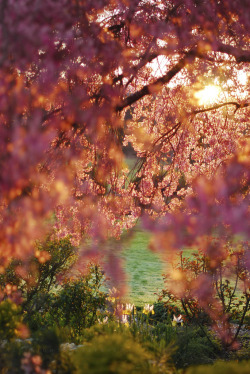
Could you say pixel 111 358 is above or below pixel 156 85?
below

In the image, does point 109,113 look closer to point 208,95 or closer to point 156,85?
point 156,85

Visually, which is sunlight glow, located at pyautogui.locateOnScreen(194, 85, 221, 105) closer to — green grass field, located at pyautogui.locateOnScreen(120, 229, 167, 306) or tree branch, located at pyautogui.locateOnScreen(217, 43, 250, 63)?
tree branch, located at pyautogui.locateOnScreen(217, 43, 250, 63)

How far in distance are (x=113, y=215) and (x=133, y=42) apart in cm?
282

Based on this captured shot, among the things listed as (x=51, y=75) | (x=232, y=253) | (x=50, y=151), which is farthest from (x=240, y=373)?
(x=232, y=253)

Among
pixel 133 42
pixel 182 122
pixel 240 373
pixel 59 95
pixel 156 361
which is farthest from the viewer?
pixel 182 122

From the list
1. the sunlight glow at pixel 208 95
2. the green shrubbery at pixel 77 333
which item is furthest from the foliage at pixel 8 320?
the sunlight glow at pixel 208 95

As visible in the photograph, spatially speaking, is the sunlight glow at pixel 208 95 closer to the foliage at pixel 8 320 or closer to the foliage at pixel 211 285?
the foliage at pixel 211 285

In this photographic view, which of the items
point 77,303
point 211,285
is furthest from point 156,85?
point 77,303

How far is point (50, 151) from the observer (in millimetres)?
4586

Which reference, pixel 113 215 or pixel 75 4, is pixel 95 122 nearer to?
pixel 75 4

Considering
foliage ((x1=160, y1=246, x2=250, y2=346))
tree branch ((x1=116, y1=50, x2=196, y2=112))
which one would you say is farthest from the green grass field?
tree branch ((x1=116, y1=50, x2=196, y2=112))

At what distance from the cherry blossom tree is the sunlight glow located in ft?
0.07

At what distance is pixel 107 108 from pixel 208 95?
2616mm

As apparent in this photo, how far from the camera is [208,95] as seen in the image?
652cm
